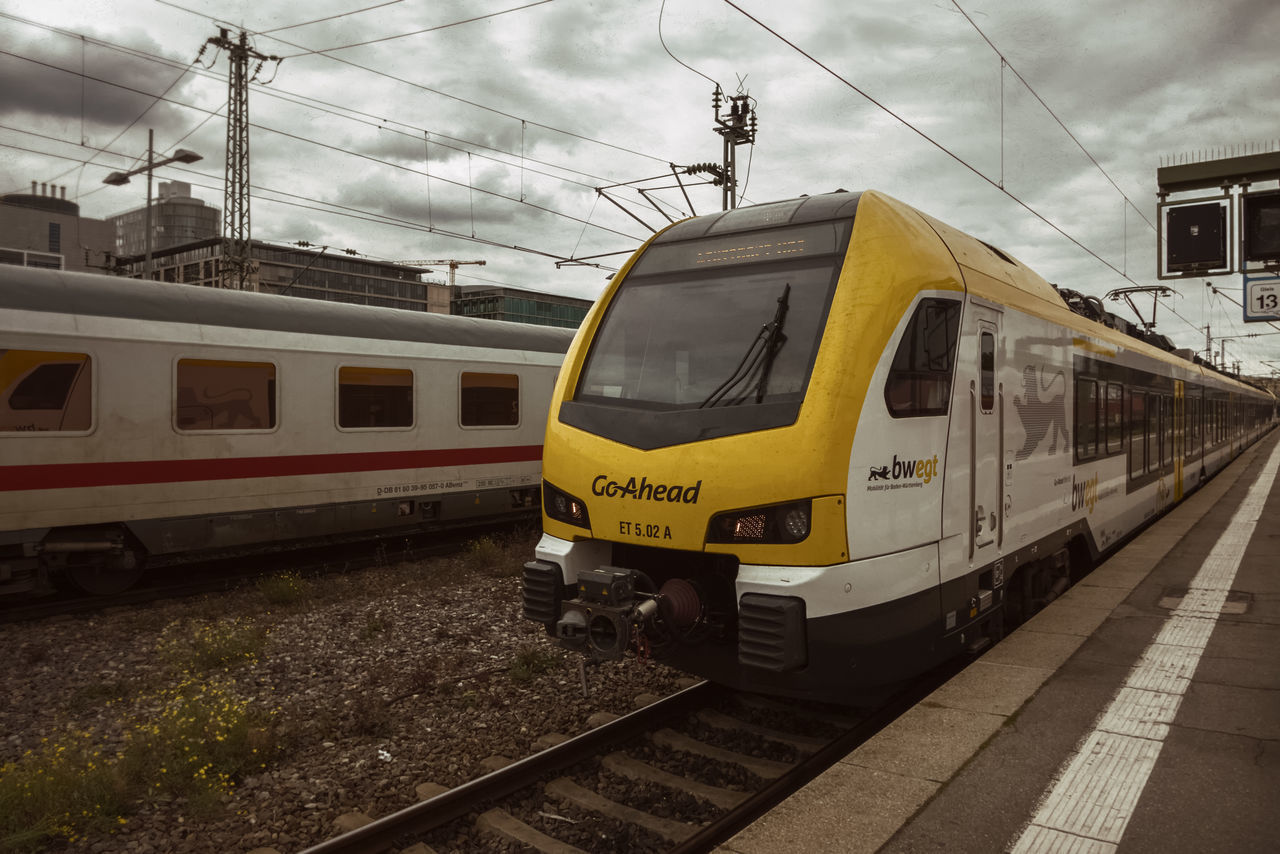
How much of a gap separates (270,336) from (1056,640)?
9.31 meters

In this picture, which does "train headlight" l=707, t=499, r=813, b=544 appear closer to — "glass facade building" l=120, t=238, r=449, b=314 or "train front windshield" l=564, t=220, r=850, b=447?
"train front windshield" l=564, t=220, r=850, b=447

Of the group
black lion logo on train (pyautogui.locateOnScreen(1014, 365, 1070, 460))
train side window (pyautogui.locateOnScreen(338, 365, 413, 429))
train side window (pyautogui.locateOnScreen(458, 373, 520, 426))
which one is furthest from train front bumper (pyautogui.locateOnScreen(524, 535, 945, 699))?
train side window (pyautogui.locateOnScreen(458, 373, 520, 426))

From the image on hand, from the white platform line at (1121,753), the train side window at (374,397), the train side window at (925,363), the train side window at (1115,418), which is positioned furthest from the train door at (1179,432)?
the train side window at (374,397)

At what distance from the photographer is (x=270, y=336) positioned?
10664mm

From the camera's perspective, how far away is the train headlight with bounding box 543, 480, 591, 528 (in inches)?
200

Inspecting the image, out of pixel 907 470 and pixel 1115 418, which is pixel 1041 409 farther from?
pixel 1115 418

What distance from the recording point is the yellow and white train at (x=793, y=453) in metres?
4.34

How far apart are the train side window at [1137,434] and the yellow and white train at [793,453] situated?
4.79 meters

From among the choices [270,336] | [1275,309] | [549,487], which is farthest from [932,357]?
[1275,309]

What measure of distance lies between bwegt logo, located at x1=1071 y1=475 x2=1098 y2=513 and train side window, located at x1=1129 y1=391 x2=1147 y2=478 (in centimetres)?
209

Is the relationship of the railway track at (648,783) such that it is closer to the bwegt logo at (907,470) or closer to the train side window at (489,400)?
the bwegt logo at (907,470)

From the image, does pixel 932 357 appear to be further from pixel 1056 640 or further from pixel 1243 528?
pixel 1243 528

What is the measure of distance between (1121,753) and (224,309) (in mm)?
10111

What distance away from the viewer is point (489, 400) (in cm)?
1352
